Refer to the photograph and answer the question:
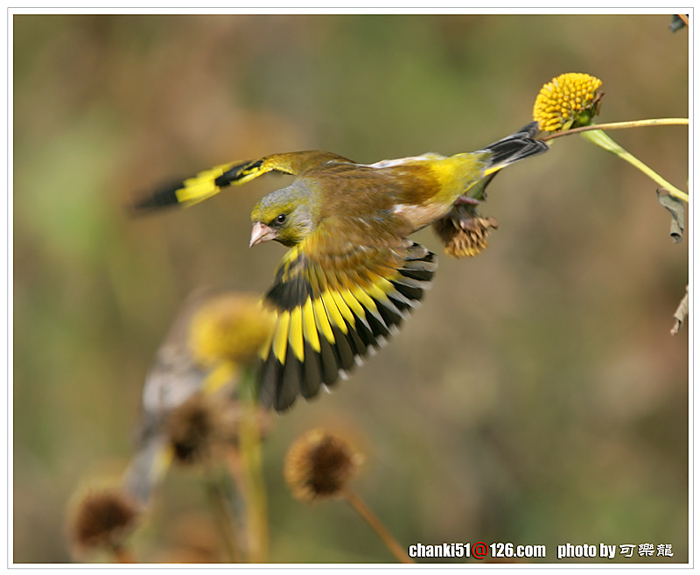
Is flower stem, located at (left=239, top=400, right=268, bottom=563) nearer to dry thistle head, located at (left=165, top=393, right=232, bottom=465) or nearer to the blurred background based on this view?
dry thistle head, located at (left=165, top=393, right=232, bottom=465)

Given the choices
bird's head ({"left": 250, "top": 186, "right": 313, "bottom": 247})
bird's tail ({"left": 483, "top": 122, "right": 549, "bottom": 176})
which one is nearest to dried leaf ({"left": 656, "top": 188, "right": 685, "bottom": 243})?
A: bird's tail ({"left": 483, "top": 122, "right": 549, "bottom": 176})

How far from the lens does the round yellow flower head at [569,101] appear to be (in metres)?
1.81

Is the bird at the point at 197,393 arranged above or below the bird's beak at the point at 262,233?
below

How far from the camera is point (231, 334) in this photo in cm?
269

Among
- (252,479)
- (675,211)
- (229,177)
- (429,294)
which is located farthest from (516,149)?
(429,294)

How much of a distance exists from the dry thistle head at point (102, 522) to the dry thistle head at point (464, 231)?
1392 millimetres

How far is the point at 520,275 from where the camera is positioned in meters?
3.88

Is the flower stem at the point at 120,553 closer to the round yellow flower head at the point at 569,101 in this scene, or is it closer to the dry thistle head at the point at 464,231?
the dry thistle head at the point at 464,231

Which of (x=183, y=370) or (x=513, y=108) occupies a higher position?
(x=513, y=108)

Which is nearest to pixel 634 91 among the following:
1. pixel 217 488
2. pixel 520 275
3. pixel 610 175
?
pixel 610 175

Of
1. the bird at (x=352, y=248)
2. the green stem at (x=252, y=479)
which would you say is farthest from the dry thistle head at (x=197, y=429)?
the bird at (x=352, y=248)

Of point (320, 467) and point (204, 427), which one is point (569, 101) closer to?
point (320, 467)

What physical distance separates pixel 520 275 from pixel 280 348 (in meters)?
2.15

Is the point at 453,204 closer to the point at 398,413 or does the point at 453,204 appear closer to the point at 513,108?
the point at 398,413
